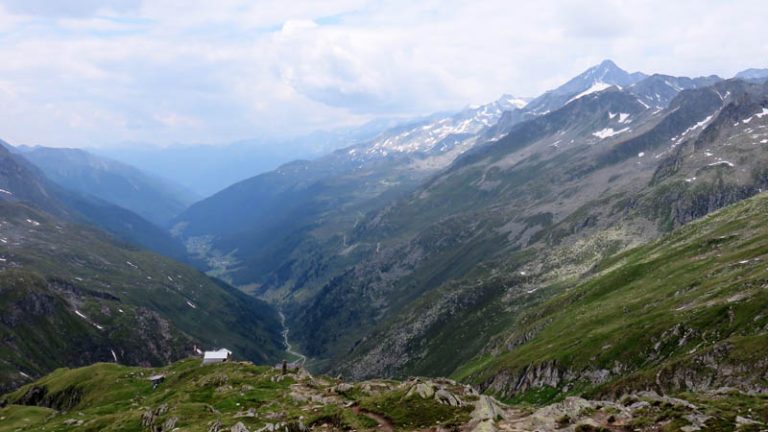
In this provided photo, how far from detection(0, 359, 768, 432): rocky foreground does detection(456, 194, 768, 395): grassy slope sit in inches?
1258

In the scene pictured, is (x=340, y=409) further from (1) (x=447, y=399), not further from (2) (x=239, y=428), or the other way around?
(1) (x=447, y=399)

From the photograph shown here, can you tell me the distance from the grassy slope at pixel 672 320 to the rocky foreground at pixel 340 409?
105ft

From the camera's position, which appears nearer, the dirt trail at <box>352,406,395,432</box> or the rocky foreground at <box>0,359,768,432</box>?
the rocky foreground at <box>0,359,768,432</box>

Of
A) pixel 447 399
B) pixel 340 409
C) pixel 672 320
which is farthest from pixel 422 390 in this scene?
pixel 672 320

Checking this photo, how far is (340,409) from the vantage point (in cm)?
7081

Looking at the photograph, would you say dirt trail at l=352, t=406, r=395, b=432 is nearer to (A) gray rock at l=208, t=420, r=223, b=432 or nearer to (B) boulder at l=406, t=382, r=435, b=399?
(B) boulder at l=406, t=382, r=435, b=399

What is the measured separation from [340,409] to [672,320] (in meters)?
82.9

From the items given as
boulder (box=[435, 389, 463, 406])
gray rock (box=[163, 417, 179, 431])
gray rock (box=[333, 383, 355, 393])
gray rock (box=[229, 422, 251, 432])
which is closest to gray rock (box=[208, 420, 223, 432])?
gray rock (box=[229, 422, 251, 432])

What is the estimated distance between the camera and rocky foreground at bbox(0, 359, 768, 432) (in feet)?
177

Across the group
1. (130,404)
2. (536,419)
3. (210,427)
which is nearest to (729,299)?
(536,419)

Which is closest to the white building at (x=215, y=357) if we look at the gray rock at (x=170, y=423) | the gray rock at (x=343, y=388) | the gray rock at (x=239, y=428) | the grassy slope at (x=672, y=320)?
the gray rock at (x=170, y=423)

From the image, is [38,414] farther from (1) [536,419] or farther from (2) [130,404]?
(1) [536,419]

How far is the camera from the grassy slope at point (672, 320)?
324 feet

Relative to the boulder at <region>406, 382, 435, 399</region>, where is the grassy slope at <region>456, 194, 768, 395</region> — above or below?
below
